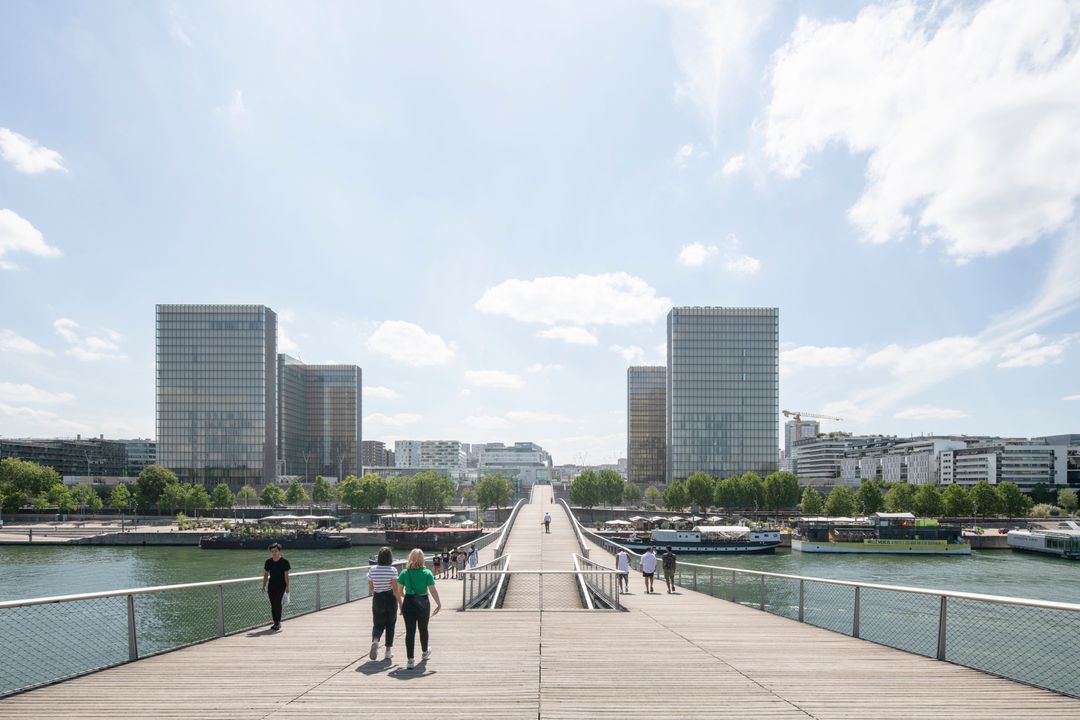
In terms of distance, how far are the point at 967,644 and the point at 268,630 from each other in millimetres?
25866

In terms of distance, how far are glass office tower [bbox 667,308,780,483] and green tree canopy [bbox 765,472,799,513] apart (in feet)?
122

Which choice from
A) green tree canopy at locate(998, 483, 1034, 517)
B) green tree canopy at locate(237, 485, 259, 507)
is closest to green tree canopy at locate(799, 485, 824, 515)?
green tree canopy at locate(998, 483, 1034, 517)

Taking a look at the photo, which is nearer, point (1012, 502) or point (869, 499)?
point (1012, 502)

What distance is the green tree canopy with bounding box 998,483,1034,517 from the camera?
3688 inches

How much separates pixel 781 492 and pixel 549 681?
323ft

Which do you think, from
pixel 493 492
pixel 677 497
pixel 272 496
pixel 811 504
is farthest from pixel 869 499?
pixel 272 496

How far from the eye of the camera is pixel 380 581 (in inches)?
400

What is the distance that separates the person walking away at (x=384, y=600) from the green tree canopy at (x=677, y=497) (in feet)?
332

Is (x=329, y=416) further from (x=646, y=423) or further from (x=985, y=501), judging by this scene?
(x=985, y=501)

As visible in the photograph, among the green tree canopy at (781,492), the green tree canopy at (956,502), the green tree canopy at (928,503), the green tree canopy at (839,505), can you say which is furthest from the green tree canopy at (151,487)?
the green tree canopy at (956,502)

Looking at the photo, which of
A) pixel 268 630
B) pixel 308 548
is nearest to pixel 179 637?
pixel 268 630

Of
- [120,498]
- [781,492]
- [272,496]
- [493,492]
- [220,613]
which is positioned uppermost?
[220,613]

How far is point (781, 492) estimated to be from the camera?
326ft

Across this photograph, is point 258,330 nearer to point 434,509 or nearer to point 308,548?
point 434,509
